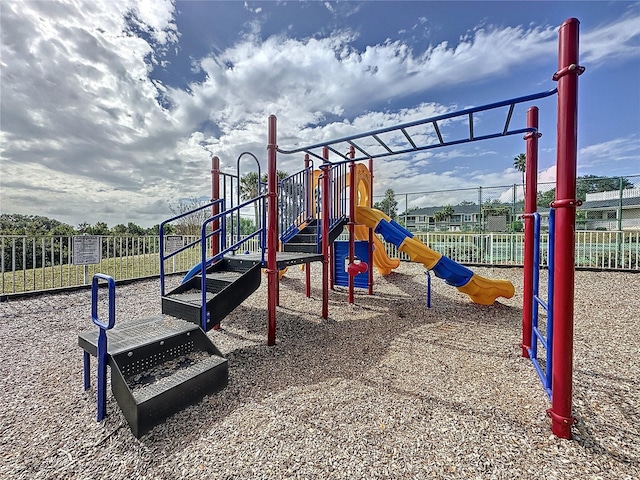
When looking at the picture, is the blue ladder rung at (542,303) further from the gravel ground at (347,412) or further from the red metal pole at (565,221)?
the gravel ground at (347,412)

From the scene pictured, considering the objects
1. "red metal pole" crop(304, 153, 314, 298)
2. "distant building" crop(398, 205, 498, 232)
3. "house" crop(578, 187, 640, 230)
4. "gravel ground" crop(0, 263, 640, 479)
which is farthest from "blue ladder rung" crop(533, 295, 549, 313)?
"distant building" crop(398, 205, 498, 232)

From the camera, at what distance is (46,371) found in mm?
3037

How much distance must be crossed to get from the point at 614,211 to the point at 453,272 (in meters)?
8.79

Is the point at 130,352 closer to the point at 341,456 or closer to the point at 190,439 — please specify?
the point at 190,439

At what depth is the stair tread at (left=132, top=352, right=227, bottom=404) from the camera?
2.17m

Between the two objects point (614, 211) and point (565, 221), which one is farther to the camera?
point (614, 211)

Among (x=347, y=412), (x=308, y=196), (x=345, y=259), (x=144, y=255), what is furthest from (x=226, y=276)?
(x=144, y=255)

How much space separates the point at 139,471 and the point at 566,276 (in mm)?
3019

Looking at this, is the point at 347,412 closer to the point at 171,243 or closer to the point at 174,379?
the point at 174,379

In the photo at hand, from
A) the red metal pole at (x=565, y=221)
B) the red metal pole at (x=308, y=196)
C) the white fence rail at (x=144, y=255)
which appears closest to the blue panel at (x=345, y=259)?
the red metal pole at (x=308, y=196)

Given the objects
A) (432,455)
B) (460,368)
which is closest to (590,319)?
(460,368)

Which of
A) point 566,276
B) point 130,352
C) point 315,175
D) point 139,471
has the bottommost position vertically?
point 139,471

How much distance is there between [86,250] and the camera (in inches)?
274

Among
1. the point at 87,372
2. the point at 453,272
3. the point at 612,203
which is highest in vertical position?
the point at 612,203
